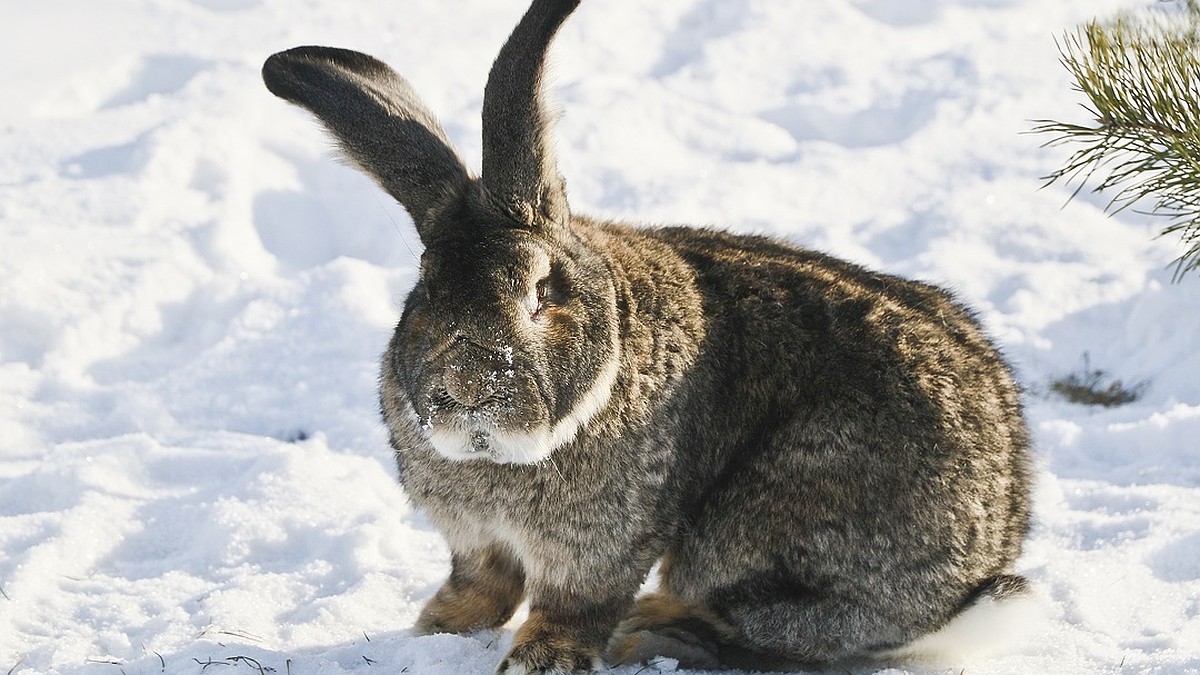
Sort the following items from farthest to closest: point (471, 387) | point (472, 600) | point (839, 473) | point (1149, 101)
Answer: point (472, 600) < point (1149, 101) < point (839, 473) < point (471, 387)

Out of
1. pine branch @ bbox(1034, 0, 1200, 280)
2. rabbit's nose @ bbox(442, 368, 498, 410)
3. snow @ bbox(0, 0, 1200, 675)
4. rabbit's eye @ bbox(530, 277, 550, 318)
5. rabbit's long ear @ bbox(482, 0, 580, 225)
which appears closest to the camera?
rabbit's nose @ bbox(442, 368, 498, 410)

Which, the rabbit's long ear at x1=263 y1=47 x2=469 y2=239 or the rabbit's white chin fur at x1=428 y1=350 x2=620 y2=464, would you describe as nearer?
the rabbit's white chin fur at x1=428 y1=350 x2=620 y2=464

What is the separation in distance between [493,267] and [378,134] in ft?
3.00

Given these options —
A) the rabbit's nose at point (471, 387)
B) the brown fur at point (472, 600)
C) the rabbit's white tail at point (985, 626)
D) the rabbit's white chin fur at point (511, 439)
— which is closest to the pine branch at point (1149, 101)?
the rabbit's white tail at point (985, 626)

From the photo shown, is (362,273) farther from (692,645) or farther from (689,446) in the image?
(692,645)

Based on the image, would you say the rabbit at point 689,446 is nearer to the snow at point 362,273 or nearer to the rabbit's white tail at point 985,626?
the rabbit's white tail at point 985,626

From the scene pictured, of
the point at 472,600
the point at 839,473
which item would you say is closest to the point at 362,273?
the point at 472,600

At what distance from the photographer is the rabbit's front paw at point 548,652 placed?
465cm

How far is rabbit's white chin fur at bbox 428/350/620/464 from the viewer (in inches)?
161

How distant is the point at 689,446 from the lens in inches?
191

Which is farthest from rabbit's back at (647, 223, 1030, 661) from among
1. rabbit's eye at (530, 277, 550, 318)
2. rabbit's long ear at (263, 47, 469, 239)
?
rabbit's long ear at (263, 47, 469, 239)

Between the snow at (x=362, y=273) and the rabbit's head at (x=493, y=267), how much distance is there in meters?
1.08

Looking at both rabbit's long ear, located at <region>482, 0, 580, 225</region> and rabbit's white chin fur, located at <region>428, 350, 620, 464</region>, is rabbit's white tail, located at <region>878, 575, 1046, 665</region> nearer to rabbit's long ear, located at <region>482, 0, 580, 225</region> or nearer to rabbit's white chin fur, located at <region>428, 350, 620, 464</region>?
rabbit's white chin fur, located at <region>428, 350, 620, 464</region>

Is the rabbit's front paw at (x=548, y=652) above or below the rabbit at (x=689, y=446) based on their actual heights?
below
